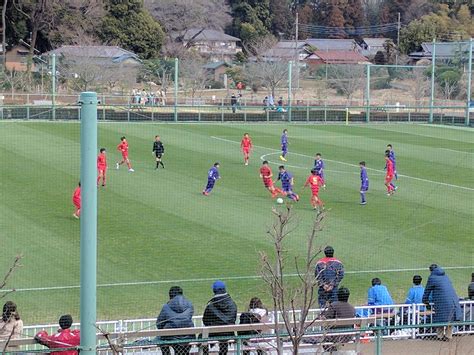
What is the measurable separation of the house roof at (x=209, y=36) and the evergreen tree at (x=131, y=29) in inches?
561

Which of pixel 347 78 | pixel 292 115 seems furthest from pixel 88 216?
pixel 347 78

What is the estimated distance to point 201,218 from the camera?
89.0 ft

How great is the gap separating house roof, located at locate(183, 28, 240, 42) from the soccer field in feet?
157

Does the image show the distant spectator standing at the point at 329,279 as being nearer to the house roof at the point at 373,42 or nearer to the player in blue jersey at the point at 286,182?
the player in blue jersey at the point at 286,182

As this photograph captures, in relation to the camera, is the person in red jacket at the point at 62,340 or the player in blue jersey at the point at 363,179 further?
the player in blue jersey at the point at 363,179

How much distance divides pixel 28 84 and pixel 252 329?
155 ft

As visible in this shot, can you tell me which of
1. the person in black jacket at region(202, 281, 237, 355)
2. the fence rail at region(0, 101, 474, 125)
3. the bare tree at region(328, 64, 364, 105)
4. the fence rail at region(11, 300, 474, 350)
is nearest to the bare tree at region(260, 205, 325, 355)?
the person in black jacket at region(202, 281, 237, 355)

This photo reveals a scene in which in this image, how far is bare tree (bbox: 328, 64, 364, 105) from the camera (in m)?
60.5

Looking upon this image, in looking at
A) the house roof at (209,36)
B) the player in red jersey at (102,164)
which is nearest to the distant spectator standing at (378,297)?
the player in red jersey at (102,164)

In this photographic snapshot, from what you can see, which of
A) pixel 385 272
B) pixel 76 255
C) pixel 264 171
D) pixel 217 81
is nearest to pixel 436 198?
pixel 264 171

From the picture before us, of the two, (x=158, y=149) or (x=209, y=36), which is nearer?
(x=158, y=149)

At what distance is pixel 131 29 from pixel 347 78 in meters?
22.5

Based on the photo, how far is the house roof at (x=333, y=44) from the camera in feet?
316

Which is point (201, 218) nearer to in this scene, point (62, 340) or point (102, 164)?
point (102, 164)
